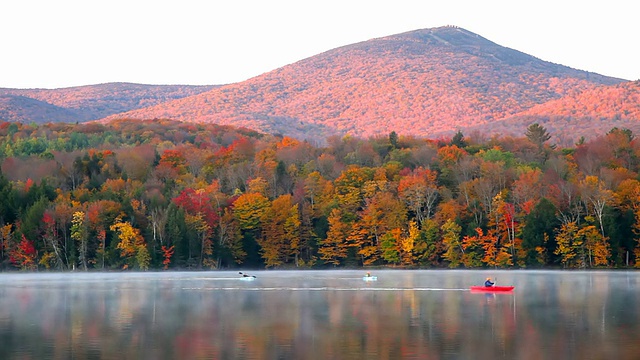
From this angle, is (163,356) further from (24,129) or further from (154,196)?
(24,129)

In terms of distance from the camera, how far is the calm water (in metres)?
38.1

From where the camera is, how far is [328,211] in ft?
398

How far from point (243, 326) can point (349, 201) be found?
75.4 meters

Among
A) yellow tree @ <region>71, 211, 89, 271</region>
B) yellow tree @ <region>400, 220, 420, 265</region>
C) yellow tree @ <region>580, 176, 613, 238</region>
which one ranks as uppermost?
yellow tree @ <region>580, 176, 613, 238</region>

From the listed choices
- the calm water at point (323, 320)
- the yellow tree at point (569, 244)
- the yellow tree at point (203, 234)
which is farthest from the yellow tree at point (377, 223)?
the calm water at point (323, 320)

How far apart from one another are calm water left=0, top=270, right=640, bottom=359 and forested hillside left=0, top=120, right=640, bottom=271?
22.8 m

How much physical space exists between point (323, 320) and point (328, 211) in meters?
71.5

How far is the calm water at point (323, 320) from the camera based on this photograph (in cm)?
3806

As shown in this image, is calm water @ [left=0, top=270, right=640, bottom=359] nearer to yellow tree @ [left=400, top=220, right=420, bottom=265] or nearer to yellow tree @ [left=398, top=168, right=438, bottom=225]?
yellow tree @ [left=400, top=220, right=420, bottom=265]

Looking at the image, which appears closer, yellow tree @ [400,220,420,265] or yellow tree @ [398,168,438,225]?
yellow tree @ [400,220,420,265]

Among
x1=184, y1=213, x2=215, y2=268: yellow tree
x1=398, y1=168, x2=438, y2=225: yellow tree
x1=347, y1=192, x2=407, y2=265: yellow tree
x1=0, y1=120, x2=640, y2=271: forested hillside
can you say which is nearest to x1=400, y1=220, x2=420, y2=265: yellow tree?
x1=0, y1=120, x2=640, y2=271: forested hillside

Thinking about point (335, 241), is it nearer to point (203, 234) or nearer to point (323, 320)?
point (203, 234)

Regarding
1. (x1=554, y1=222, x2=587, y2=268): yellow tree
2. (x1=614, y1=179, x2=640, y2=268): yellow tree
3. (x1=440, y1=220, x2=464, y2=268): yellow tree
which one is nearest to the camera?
(x1=554, y1=222, x2=587, y2=268): yellow tree

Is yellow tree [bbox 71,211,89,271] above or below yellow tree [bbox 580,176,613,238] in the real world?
below
